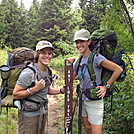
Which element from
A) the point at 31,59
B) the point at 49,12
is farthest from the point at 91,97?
the point at 49,12

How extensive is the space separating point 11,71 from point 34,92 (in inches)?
21.9

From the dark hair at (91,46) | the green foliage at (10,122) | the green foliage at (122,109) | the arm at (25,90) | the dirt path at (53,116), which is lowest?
the dirt path at (53,116)

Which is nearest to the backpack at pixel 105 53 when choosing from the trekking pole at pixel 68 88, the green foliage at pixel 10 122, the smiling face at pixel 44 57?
the trekking pole at pixel 68 88

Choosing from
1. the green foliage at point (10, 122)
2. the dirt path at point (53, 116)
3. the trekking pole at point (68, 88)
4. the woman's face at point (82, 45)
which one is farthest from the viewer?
the dirt path at point (53, 116)

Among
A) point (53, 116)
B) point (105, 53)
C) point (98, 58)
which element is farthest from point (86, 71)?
point (53, 116)

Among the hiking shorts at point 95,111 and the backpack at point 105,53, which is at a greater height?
the backpack at point 105,53

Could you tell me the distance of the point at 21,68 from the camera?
241 centimetres

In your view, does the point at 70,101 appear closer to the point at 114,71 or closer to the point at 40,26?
the point at 114,71

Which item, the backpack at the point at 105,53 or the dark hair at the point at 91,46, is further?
the dark hair at the point at 91,46

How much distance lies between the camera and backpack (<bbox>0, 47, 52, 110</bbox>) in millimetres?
2332

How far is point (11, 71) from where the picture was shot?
2.41 meters

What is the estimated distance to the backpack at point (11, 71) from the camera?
2332 mm

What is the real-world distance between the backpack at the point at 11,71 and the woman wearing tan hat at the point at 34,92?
16 cm

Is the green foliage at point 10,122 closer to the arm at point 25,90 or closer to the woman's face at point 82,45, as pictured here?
the arm at point 25,90
